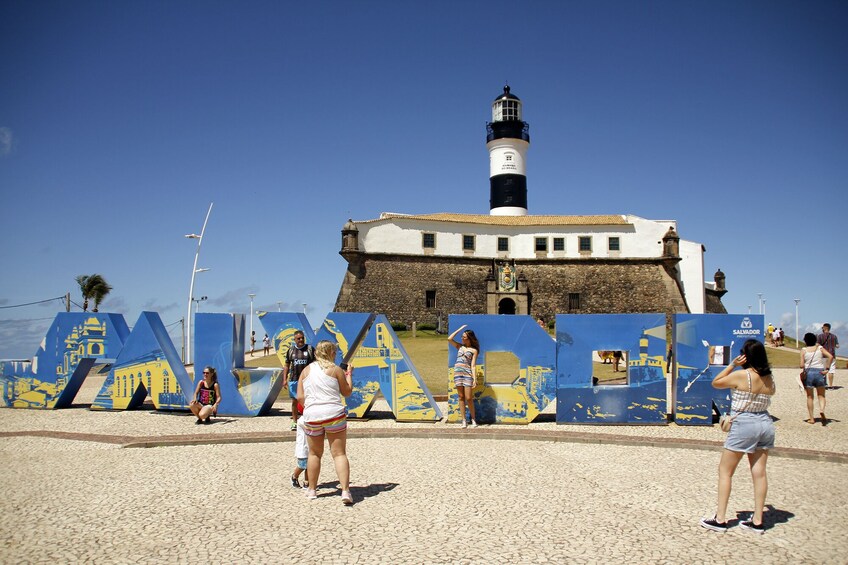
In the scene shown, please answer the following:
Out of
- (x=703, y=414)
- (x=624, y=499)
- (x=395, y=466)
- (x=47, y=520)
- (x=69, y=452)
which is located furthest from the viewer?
(x=703, y=414)

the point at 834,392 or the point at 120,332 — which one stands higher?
the point at 120,332

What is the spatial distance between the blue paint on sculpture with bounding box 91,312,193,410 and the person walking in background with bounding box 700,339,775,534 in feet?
35.2

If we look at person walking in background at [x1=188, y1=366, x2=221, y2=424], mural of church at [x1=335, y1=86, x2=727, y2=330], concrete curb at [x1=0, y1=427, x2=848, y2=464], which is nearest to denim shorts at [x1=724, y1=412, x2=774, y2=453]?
concrete curb at [x1=0, y1=427, x2=848, y2=464]

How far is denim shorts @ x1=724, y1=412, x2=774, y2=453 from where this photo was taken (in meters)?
5.36

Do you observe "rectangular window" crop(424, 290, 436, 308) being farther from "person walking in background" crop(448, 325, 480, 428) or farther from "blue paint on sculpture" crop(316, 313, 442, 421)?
"person walking in background" crop(448, 325, 480, 428)

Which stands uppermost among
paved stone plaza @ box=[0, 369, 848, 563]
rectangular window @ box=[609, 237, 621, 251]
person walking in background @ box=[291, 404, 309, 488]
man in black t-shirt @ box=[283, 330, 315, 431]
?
rectangular window @ box=[609, 237, 621, 251]

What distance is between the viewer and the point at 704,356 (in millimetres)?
11164

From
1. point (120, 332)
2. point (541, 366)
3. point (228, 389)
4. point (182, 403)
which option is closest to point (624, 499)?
point (541, 366)

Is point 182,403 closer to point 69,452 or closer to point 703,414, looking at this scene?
point 69,452

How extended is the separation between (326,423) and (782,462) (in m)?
6.38

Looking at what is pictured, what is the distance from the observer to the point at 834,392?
1547 cm

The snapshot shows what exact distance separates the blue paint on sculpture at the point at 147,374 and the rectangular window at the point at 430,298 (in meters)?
29.0

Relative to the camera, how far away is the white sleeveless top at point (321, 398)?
6.26 metres

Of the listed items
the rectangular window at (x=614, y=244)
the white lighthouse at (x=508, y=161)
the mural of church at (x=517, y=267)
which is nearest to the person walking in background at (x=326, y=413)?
the mural of church at (x=517, y=267)
